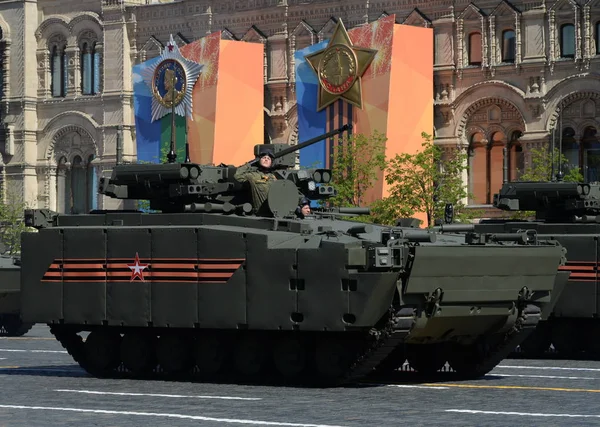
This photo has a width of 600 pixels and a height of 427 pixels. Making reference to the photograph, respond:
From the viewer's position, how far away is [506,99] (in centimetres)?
5722

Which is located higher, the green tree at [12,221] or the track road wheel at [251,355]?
the green tree at [12,221]

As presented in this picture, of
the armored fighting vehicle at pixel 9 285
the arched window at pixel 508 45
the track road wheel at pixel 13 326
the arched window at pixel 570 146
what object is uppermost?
the arched window at pixel 508 45

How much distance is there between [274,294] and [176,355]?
222 centimetres

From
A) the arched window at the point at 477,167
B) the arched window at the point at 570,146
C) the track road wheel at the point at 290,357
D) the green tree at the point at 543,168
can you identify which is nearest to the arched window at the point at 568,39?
the arched window at the point at 570,146

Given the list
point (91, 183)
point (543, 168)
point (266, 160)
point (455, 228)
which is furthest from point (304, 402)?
point (91, 183)

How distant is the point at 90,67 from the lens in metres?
70.1

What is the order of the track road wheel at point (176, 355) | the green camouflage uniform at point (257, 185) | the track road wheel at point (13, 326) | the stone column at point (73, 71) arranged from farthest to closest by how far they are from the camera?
1. the stone column at point (73, 71)
2. the track road wheel at point (13, 326)
3. the green camouflage uniform at point (257, 185)
4. the track road wheel at point (176, 355)

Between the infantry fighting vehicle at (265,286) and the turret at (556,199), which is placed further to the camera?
the turret at (556,199)

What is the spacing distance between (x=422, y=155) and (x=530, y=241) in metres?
29.8

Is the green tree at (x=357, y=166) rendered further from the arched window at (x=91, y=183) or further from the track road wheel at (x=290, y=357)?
the track road wheel at (x=290, y=357)

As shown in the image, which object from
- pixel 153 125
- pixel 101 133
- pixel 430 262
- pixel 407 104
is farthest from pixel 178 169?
pixel 101 133

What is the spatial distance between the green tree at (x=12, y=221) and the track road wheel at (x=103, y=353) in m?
42.7

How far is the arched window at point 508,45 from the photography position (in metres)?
57.2

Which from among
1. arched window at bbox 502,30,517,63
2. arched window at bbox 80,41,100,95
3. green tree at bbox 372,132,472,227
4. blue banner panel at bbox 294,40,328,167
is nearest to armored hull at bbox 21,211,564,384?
green tree at bbox 372,132,472,227
